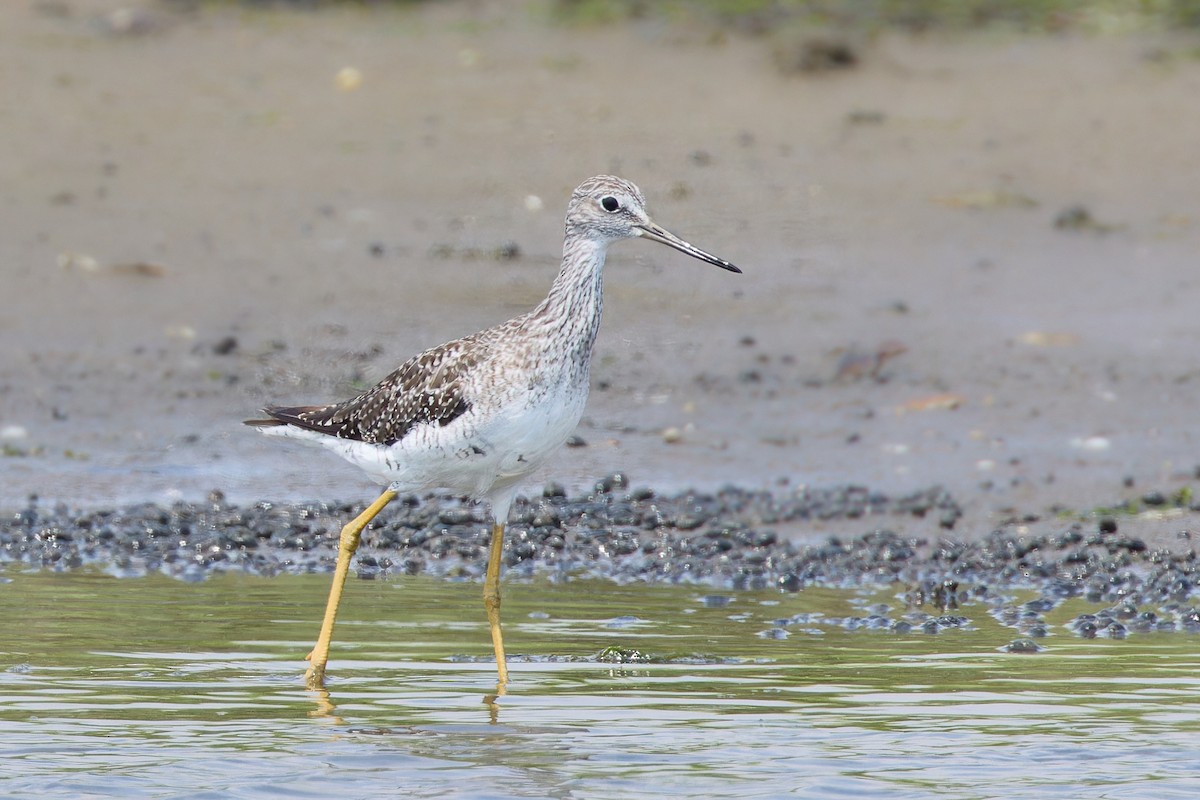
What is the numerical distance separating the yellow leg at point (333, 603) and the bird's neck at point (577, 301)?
1.14m

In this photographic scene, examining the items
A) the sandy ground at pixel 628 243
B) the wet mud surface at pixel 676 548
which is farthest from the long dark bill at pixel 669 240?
the sandy ground at pixel 628 243

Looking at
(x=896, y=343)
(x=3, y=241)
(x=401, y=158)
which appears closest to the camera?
(x=896, y=343)

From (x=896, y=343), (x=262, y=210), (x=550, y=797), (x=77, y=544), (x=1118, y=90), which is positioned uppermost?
(x=1118, y=90)

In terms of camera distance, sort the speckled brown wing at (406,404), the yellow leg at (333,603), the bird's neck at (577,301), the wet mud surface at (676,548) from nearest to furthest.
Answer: the yellow leg at (333,603) → the bird's neck at (577,301) → the speckled brown wing at (406,404) → the wet mud surface at (676,548)

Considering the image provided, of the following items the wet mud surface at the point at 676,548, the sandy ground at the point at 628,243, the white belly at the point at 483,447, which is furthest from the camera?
the sandy ground at the point at 628,243

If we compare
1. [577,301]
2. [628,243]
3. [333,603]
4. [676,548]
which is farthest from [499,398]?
[628,243]

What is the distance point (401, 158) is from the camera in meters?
15.2

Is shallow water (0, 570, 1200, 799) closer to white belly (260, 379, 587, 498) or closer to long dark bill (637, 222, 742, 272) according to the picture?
white belly (260, 379, 587, 498)

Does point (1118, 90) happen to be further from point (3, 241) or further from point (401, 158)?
point (3, 241)

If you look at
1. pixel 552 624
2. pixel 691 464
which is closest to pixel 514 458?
pixel 552 624

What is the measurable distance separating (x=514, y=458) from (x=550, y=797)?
1746mm

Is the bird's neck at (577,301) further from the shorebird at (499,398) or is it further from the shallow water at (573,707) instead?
the shallow water at (573,707)

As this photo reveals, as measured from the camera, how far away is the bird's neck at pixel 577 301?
767cm

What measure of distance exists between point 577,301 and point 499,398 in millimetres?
538
